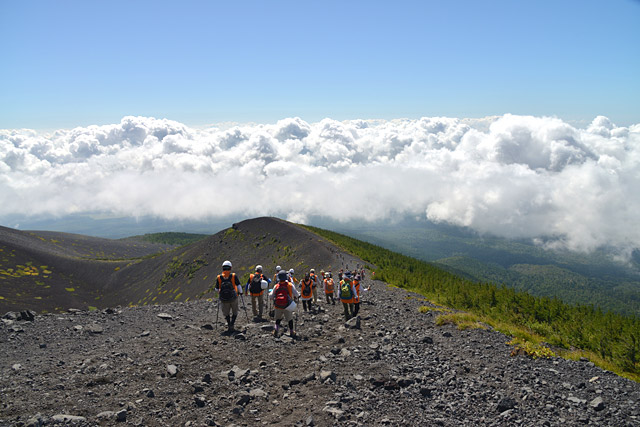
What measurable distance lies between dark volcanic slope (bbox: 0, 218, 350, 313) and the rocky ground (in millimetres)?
33284

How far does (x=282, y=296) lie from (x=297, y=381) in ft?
17.1

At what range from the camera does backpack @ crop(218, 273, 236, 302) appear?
15.6m

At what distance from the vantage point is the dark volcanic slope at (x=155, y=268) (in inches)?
2303

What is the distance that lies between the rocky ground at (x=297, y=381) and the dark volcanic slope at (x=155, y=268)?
33284 mm

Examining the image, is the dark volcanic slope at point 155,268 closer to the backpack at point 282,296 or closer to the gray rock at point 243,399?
the backpack at point 282,296

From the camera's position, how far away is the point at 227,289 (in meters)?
15.7

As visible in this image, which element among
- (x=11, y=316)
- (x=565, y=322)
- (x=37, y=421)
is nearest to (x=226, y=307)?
(x=37, y=421)

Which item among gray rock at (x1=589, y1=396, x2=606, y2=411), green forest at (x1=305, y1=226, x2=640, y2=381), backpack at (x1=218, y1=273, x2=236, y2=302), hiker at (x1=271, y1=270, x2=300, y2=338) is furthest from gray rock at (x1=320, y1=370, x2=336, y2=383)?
green forest at (x1=305, y1=226, x2=640, y2=381)

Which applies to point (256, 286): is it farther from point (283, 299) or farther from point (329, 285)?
point (329, 285)

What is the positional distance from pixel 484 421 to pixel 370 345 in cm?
559

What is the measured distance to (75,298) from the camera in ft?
228

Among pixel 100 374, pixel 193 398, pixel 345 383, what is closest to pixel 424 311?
pixel 345 383

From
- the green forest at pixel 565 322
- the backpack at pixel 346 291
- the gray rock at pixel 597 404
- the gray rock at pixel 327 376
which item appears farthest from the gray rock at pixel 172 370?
the green forest at pixel 565 322

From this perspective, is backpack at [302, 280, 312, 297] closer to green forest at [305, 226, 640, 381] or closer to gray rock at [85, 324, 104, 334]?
green forest at [305, 226, 640, 381]
